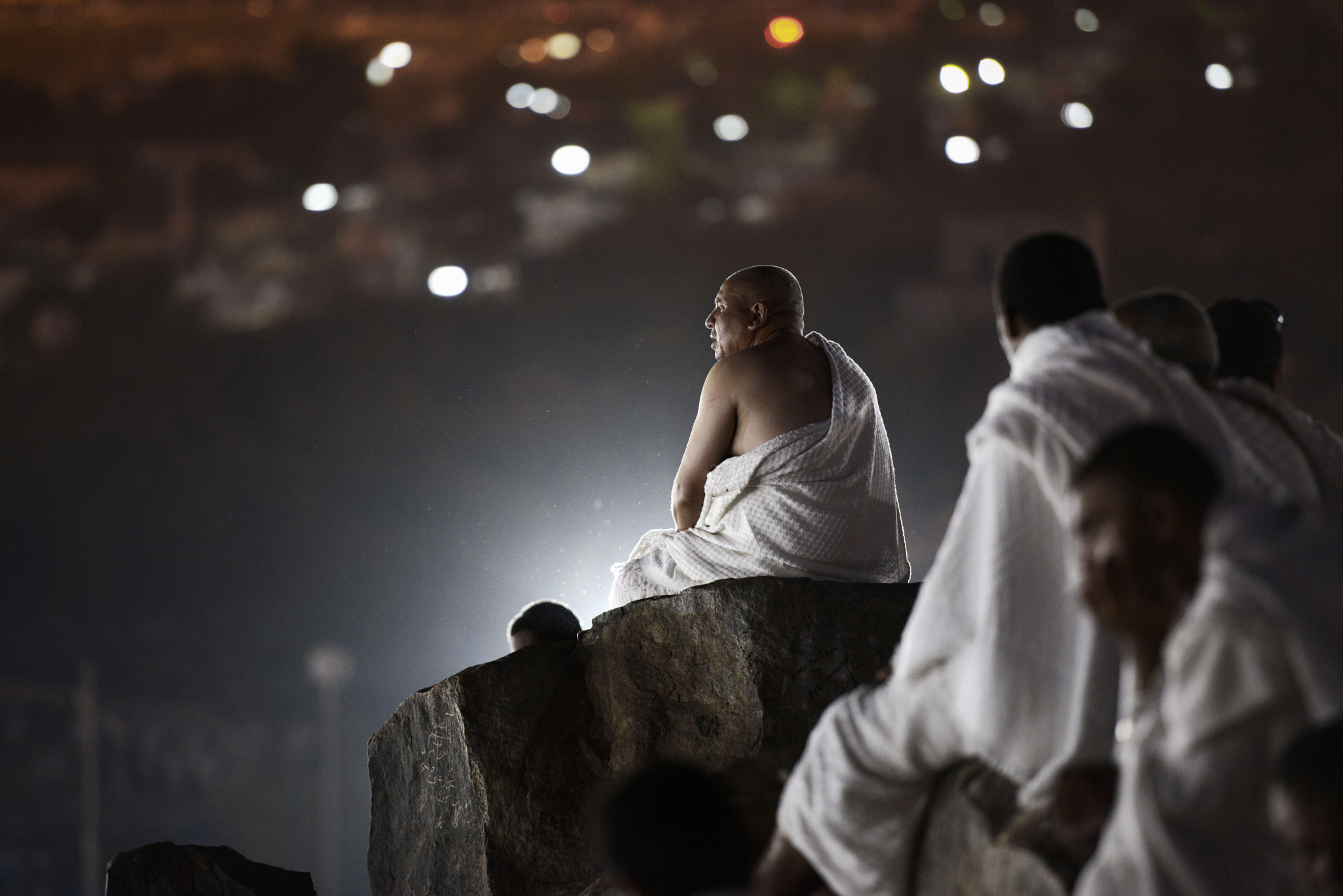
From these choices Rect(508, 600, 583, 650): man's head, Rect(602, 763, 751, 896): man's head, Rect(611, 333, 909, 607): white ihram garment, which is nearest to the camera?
Rect(602, 763, 751, 896): man's head

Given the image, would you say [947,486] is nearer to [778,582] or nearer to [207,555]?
[778,582]

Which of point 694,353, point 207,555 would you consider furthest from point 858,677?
point 207,555

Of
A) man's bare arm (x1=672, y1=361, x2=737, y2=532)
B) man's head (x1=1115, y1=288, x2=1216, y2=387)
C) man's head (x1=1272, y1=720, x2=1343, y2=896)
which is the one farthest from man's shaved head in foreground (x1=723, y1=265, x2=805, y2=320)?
man's head (x1=1272, y1=720, x2=1343, y2=896)

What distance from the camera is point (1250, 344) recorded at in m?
2.13

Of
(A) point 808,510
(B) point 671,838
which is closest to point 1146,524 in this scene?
(B) point 671,838

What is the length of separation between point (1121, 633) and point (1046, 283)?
0.63 meters

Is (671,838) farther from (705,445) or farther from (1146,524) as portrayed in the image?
(705,445)

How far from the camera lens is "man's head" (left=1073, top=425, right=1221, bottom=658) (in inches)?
42.8

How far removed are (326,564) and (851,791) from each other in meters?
7.18

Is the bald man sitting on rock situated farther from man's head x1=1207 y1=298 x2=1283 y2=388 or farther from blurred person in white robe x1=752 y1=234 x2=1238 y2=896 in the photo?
blurred person in white robe x1=752 y1=234 x2=1238 y2=896

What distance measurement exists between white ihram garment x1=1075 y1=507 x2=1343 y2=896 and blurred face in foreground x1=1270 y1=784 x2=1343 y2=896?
5 cm

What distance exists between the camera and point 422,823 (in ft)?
9.62

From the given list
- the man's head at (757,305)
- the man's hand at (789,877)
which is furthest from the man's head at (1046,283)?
the man's head at (757,305)

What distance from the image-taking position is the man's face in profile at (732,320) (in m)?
3.10
